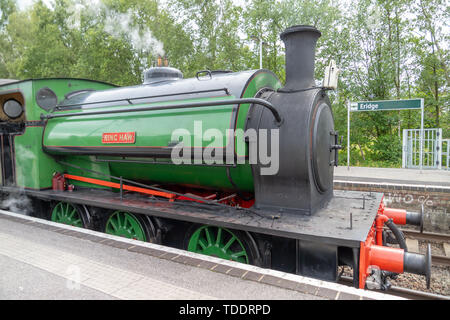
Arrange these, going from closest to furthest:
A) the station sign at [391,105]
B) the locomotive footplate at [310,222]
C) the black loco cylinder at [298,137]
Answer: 1. the locomotive footplate at [310,222]
2. the black loco cylinder at [298,137]
3. the station sign at [391,105]

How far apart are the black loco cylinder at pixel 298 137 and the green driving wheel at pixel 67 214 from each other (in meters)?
3.30

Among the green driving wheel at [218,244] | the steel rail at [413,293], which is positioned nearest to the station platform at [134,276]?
the green driving wheel at [218,244]

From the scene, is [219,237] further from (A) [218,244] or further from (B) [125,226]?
(B) [125,226]

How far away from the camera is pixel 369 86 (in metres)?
15.8

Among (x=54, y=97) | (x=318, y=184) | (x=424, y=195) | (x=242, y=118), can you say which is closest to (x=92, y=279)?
(x=242, y=118)

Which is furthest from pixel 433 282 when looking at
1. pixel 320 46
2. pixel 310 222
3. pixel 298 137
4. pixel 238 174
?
pixel 320 46

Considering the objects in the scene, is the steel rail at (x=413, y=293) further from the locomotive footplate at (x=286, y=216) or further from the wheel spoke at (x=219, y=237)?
the wheel spoke at (x=219, y=237)

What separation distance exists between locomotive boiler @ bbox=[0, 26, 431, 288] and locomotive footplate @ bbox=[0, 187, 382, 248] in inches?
0.5

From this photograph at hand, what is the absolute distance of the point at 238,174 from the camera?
12.0 ft

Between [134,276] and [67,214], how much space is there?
9.91ft

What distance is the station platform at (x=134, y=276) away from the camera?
2561 mm

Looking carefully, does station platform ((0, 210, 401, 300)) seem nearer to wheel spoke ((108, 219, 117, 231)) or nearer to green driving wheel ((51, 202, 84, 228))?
wheel spoke ((108, 219, 117, 231))

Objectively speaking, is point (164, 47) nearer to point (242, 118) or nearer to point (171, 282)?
point (242, 118)
